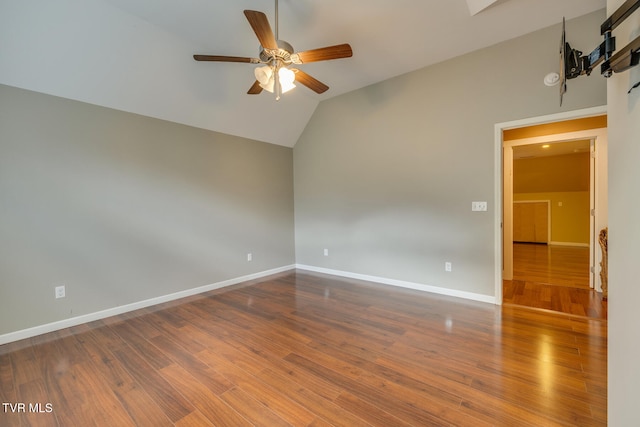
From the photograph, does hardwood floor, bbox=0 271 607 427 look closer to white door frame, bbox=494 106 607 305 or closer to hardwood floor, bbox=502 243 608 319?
hardwood floor, bbox=502 243 608 319

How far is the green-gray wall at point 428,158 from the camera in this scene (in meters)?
2.80

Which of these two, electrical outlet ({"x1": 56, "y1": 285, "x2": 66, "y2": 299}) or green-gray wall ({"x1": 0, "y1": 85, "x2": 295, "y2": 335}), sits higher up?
green-gray wall ({"x1": 0, "y1": 85, "x2": 295, "y2": 335})

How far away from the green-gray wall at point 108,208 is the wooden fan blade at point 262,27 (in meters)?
2.12

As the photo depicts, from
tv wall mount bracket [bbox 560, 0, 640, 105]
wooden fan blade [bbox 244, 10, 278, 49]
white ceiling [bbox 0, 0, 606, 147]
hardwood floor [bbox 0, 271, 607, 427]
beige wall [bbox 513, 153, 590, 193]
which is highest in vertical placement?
white ceiling [bbox 0, 0, 606, 147]

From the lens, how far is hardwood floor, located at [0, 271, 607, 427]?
4.97 ft

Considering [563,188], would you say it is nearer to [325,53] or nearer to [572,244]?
[572,244]

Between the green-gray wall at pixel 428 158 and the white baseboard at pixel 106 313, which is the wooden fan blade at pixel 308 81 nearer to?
the green-gray wall at pixel 428 158

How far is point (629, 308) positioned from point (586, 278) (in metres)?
4.41

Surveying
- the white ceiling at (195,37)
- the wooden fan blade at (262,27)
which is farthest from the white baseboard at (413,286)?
the wooden fan blade at (262,27)

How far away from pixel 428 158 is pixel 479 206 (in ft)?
2.86

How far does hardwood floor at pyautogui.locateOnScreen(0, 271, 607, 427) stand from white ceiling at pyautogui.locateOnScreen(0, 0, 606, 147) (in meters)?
2.47

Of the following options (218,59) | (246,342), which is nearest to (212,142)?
(218,59)

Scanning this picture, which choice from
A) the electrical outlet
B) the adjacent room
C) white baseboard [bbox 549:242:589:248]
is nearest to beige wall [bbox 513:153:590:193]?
white baseboard [bbox 549:242:589:248]

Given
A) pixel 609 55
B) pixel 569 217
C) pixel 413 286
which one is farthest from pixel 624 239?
pixel 569 217
